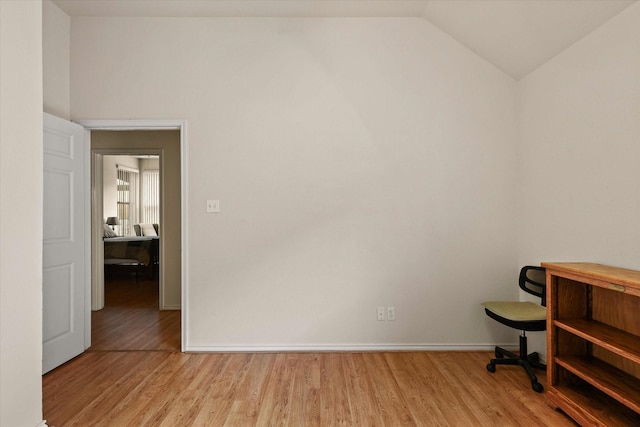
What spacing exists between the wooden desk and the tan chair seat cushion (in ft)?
0.81

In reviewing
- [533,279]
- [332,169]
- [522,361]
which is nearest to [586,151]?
[533,279]

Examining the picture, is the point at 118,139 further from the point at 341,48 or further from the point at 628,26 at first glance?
the point at 628,26

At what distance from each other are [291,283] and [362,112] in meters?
1.64

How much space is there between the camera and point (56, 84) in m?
3.02

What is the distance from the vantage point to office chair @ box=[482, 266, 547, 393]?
244 centimetres

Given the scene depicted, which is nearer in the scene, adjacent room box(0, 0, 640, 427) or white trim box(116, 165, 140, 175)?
adjacent room box(0, 0, 640, 427)

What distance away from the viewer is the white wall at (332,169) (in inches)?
123

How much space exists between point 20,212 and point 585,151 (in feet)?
11.1

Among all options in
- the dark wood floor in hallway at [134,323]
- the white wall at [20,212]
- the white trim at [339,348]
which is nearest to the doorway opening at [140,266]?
the dark wood floor in hallway at [134,323]

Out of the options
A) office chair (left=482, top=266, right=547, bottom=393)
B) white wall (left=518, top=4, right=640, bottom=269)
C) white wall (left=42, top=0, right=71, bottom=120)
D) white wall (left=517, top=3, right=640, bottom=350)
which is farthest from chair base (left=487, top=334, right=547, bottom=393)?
white wall (left=42, top=0, right=71, bottom=120)

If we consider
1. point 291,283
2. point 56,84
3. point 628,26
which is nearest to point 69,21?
point 56,84

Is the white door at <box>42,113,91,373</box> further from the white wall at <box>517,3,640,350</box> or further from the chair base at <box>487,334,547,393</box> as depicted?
the white wall at <box>517,3,640,350</box>

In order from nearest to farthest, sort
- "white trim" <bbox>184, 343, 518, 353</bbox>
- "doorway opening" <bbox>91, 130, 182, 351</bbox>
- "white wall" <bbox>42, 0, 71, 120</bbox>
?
"white wall" <bbox>42, 0, 71, 120</bbox>, "white trim" <bbox>184, 343, 518, 353</bbox>, "doorway opening" <bbox>91, 130, 182, 351</bbox>

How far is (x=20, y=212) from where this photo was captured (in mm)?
1817
